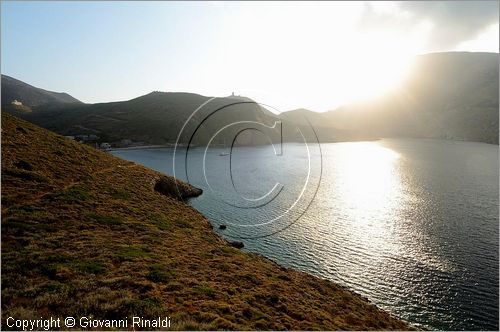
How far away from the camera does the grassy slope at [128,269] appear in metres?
21.7

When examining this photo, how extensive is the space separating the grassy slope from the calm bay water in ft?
24.3

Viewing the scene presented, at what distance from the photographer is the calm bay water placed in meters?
38.8

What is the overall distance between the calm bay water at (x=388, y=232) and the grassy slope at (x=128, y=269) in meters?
7.42

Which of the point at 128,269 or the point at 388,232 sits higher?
the point at 128,269

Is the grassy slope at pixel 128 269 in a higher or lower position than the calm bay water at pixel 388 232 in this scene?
higher

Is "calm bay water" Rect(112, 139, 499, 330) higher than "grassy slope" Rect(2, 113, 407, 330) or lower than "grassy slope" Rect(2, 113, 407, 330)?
lower

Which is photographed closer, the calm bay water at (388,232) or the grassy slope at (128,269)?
the grassy slope at (128,269)

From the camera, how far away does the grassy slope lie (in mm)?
21719

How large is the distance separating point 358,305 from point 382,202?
59854 millimetres

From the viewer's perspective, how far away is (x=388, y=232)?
62.5 m

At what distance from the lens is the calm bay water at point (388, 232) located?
38.8 meters

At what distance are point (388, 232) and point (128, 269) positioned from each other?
177 ft

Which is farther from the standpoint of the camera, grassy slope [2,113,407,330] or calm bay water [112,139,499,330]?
calm bay water [112,139,499,330]

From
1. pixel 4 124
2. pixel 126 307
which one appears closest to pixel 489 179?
pixel 126 307
